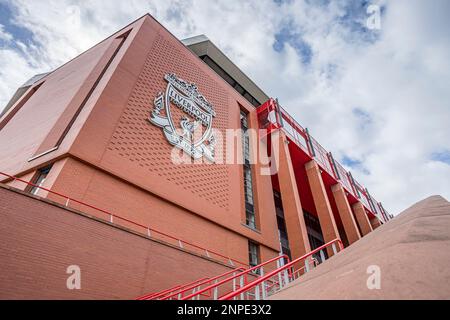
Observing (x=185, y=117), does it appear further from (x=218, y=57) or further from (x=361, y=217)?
(x=361, y=217)

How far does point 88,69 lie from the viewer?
48.9ft

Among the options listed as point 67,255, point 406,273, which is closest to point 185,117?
point 67,255

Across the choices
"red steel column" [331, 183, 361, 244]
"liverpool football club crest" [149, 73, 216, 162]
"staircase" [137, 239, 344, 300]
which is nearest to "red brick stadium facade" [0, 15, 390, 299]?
"liverpool football club crest" [149, 73, 216, 162]

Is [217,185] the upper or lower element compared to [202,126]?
lower

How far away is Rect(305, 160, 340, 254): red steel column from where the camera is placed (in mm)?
18344

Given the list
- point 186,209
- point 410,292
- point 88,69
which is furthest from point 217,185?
point 410,292

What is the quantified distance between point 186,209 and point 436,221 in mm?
9703

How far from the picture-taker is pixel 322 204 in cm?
1964

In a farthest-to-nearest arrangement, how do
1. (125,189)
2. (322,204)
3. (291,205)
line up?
1. (322,204)
2. (291,205)
3. (125,189)

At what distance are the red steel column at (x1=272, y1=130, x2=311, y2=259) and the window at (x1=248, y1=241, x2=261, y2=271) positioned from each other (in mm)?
2500

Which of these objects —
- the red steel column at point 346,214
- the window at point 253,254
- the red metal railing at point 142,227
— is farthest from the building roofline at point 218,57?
the red metal railing at point 142,227

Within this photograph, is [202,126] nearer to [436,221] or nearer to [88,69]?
[88,69]

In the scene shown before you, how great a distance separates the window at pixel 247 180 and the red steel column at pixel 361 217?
54.3ft

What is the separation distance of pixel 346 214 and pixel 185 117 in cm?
1774
